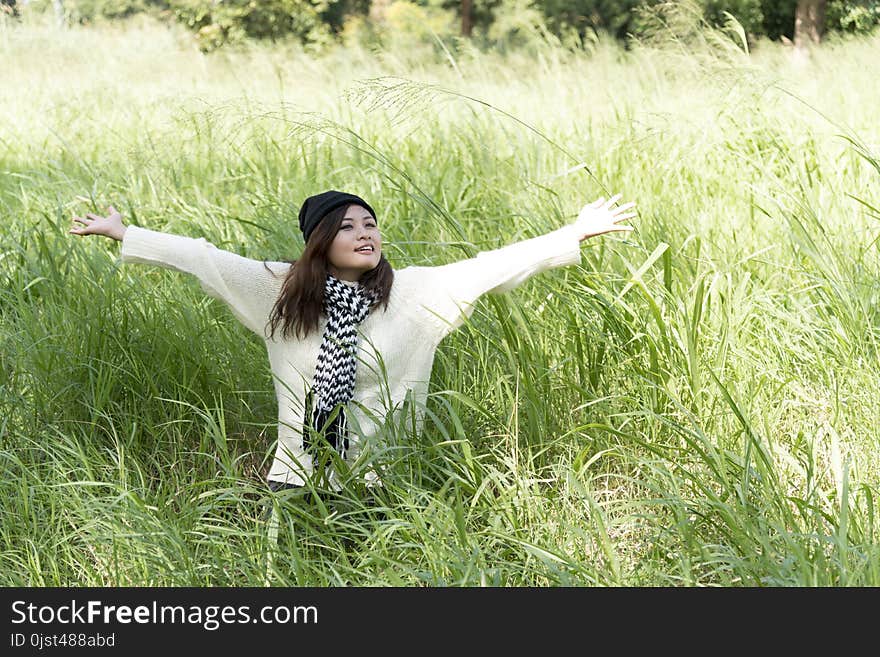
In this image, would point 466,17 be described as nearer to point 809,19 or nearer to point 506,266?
point 809,19

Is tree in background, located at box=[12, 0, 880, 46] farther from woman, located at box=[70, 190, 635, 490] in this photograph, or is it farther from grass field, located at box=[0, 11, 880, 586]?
woman, located at box=[70, 190, 635, 490]

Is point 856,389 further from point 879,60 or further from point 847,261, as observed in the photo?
point 879,60

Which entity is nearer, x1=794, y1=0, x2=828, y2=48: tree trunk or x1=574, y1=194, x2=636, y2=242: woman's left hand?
x1=574, y1=194, x2=636, y2=242: woman's left hand

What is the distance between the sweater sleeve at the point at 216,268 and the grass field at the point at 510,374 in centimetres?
34

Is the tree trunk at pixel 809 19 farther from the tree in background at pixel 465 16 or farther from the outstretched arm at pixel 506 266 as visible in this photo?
the outstretched arm at pixel 506 266

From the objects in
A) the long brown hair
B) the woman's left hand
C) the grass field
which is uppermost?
the woman's left hand

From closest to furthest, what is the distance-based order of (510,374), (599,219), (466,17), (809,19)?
(599,219)
(510,374)
(809,19)
(466,17)

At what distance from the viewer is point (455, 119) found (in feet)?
18.2

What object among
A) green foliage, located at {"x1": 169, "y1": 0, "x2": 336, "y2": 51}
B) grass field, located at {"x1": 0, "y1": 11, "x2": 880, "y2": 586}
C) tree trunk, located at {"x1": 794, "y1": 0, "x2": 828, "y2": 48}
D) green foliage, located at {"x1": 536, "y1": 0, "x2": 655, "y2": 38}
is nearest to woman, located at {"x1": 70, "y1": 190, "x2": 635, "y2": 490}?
grass field, located at {"x1": 0, "y1": 11, "x2": 880, "y2": 586}

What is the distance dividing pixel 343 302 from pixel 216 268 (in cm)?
36

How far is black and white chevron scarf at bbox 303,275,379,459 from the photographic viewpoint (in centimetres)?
263

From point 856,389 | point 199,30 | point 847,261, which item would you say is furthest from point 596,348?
point 199,30

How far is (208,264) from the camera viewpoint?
106 inches

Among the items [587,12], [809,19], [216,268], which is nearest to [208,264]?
[216,268]
